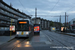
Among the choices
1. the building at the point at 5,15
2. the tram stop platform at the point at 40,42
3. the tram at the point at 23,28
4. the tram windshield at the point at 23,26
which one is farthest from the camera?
the building at the point at 5,15

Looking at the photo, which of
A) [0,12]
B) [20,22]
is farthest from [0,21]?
[20,22]

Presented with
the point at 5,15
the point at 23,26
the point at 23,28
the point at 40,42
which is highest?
the point at 5,15

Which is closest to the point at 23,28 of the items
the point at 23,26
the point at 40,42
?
the point at 23,26

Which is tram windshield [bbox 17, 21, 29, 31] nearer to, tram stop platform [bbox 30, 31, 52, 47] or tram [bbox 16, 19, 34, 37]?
tram [bbox 16, 19, 34, 37]

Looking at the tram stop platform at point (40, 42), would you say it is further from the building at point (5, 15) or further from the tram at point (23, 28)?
the building at point (5, 15)

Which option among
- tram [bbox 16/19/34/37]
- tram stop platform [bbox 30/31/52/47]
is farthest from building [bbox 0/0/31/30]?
tram stop platform [bbox 30/31/52/47]

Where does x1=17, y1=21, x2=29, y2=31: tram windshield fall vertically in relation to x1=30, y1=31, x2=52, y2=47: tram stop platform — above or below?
above

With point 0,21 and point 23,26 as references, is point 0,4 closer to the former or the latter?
point 0,21

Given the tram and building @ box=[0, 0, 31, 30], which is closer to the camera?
the tram

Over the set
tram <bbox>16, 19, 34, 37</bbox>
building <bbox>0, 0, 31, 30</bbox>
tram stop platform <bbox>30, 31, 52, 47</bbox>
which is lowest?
tram stop platform <bbox>30, 31, 52, 47</bbox>

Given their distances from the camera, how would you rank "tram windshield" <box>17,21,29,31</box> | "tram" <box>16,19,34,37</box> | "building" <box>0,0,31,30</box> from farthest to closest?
"building" <box>0,0,31,30</box>, "tram windshield" <box>17,21,29,31</box>, "tram" <box>16,19,34,37</box>

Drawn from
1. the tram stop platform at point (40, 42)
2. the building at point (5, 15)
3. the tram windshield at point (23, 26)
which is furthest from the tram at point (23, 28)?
the building at point (5, 15)

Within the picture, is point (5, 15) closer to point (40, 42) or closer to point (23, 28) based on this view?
point (23, 28)

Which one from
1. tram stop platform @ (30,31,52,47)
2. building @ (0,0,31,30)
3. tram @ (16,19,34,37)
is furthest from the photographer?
building @ (0,0,31,30)
